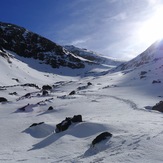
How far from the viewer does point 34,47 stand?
479 ft

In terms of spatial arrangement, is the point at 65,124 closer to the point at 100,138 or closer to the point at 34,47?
the point at 100,138

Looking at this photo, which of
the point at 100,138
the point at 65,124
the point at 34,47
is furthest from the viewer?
the point at 34,47

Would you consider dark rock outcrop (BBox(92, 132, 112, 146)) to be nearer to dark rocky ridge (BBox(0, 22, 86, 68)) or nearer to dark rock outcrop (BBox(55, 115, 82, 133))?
dark rock outcrop (BBox(55, 115, 82, 133))

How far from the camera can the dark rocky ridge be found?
13750cm

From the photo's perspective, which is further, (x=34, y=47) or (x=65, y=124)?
(x=34, y=47)

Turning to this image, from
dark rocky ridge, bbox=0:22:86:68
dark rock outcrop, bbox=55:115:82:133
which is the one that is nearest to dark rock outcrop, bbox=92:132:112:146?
dark rock outcrop, bbox=55:115:82:133

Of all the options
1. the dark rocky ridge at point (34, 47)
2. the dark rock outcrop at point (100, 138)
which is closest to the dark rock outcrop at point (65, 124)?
the dark rock outcrop at point (100, 138)

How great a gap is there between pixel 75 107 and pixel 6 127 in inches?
432

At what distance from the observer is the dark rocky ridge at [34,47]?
5413 inches

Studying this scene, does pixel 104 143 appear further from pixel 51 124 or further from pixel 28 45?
pixel 28 45

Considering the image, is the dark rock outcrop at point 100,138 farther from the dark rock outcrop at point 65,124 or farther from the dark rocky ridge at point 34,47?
the dark rocky ridge at point 34,47

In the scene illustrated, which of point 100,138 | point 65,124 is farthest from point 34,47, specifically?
point 100,138

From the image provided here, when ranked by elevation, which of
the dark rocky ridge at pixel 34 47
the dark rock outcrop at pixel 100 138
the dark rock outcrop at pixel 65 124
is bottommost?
the dark rock outcrop at pixel 100 138

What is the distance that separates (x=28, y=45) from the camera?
14600cm
